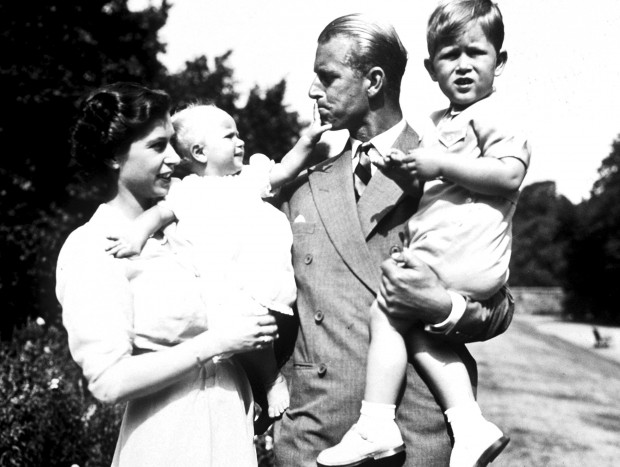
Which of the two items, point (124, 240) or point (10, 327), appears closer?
point (124, 240)

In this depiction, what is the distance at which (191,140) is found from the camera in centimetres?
322

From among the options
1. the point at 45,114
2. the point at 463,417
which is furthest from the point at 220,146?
the point at 45,114

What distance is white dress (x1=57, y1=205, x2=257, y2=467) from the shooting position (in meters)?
2.64

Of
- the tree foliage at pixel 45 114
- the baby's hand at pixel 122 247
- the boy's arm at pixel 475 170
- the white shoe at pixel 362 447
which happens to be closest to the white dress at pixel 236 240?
the baby's hand at pixel 122 247

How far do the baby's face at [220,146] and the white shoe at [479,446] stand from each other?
147 centimetres

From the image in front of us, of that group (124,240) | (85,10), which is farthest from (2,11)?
(124,240)

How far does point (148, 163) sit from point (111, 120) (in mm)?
211

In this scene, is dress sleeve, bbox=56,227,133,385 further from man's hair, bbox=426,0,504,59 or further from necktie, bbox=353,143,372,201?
man's hair, bbox=426,0,504,59

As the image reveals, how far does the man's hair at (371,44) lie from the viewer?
129 inches

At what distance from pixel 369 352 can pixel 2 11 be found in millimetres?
15386

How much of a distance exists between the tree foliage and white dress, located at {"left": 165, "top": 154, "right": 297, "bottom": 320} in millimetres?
11035

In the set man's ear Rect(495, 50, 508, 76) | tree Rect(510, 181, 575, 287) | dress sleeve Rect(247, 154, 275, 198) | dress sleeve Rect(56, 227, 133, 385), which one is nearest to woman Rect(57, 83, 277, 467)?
dress sleeve Rect(56, 227, 133, 385)

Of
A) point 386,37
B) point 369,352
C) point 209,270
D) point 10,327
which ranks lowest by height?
point 10,327

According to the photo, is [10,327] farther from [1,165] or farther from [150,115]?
[150,115]
